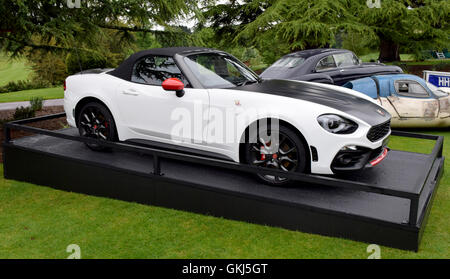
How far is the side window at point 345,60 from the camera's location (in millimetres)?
11711

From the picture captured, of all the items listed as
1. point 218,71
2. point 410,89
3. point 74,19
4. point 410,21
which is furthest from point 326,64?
point 410,21

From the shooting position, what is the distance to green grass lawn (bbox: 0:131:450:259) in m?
4.16

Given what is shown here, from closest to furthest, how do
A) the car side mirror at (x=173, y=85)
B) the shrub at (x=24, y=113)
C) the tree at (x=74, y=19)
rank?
the car side mirror at (x=173, y=85) → the tree at (x=74, y=19) → the shrub at (x=24, y=113)

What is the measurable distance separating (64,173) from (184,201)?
6.61 feet

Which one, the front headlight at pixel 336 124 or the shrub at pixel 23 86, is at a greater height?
the front headlight at pixel 336 124

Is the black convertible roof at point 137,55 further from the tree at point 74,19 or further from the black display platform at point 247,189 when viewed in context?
the tree at point 74,19

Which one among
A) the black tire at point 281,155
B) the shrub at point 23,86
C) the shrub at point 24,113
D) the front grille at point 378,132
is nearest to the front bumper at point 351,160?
the front grille at point 378,132

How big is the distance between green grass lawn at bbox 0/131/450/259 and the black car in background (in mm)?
5916

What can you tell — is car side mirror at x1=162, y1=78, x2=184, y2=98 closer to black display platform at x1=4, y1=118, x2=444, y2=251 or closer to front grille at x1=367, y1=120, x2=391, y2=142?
black display platform at x1=4, y1=118, x2=444, y2=251

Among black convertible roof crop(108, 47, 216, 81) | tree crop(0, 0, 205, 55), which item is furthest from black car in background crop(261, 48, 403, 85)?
black convertible roof crop(108, 47, 216, 81)

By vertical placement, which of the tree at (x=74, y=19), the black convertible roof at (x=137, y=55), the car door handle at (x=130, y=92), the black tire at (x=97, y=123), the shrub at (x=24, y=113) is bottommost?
the shrub at (x=24, y=113)

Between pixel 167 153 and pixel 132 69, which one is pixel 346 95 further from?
pixel 132 69

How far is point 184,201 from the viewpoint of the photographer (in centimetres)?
509
